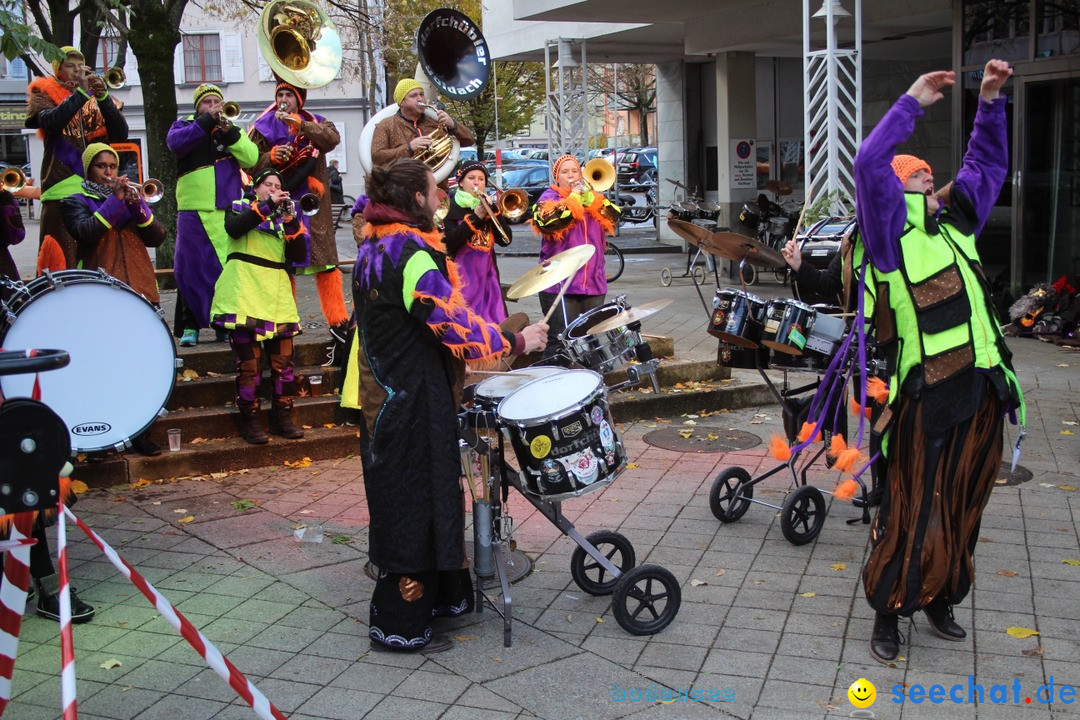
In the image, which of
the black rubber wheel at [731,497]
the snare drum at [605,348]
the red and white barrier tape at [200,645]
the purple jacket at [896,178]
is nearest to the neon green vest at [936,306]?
the purple jacket at [896,178]

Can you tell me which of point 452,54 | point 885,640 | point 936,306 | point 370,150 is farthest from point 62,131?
point 885,640

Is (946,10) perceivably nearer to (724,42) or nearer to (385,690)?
(724,42)

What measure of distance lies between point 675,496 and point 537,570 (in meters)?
1.37

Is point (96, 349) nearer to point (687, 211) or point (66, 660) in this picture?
point (66, 660)

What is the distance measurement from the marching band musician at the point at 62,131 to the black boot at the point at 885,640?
5.35 m

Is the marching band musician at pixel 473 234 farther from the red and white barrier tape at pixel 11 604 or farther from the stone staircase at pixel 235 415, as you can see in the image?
the red and white barrier tape at pixel 11 604

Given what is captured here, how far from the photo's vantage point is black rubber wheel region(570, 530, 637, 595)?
4824 mm

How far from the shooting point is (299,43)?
26.2 feet

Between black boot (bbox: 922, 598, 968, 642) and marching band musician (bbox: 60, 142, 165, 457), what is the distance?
4576 mm

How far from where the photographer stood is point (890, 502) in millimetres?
4156

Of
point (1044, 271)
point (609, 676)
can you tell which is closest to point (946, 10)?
point (1044, 271)

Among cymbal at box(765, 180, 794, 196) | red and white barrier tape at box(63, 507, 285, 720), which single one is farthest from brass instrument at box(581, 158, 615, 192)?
cymbal at box(765, 180, 794, 196)

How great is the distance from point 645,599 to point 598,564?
0.35 meters

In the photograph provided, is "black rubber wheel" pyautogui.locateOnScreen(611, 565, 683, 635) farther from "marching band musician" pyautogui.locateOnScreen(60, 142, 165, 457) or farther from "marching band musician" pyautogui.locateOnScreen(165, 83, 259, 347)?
"marching band musician" pyautogui.locateOnScreen(165, 83, 259, 347)
